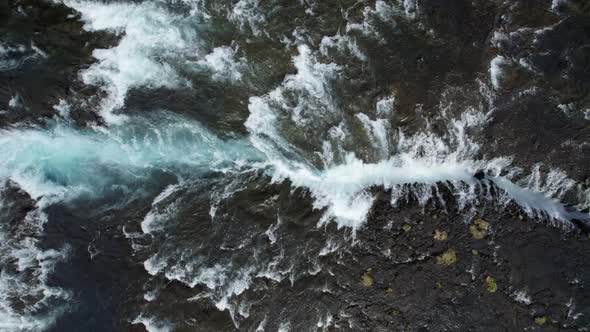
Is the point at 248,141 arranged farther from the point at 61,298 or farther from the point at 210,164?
the point at 61,298

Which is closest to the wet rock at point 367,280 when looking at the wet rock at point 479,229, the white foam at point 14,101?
the wet rock at point 479,229

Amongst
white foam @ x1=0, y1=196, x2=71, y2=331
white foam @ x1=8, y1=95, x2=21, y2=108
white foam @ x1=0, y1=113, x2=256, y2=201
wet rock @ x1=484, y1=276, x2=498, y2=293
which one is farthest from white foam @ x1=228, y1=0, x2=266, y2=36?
wet rock @ x1=484, y1=276, x2=498, y2=293

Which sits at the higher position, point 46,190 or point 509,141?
point 509,141

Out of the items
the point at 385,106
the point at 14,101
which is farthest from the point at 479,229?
the point at 14,101


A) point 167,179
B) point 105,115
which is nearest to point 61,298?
point 167,179

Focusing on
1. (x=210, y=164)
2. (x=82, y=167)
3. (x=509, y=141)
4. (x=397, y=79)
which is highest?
(x=509, y=141)

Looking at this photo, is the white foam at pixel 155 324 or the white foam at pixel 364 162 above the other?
the white foam at pixel 364 162

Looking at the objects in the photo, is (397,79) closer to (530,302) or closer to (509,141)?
(509,141)

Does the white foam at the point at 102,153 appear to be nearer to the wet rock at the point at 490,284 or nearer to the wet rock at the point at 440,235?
the wet rock at the point at 440,235
